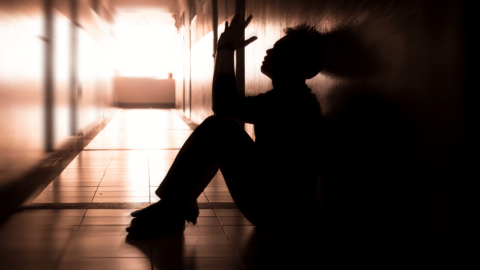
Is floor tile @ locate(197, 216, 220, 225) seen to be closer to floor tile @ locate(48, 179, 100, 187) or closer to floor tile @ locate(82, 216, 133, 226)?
floor tile @ locate(82, 216, 133, 226)

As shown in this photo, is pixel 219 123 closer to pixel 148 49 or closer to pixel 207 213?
pixel 207 213

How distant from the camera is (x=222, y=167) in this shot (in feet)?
5.82

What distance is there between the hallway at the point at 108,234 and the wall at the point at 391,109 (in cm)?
52

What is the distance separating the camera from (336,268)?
157 centimetres

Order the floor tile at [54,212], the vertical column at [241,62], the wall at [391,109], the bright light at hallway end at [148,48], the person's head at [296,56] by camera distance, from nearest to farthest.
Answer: the wall at [391,109]
the person's head at [296,56]
the floor tile at [54,212]
the vertical column at [241,62]
the bright light at hallway end at [148,48]

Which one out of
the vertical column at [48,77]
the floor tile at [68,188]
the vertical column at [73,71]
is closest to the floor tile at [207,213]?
the floor tile at [68,188]

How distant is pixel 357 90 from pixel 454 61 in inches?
23.1

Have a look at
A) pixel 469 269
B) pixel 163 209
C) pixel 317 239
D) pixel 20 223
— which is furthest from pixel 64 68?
pixel 469 269

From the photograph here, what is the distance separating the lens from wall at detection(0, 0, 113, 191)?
8.39 feet

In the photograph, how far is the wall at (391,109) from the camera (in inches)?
40.6

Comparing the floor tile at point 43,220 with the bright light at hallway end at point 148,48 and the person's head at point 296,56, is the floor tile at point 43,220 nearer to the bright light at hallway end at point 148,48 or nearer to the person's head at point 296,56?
the person's head at point 296,56

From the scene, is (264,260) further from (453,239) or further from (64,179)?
(64,179)

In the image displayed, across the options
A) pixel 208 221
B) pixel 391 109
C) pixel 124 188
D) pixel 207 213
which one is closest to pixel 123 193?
pixel 124 188

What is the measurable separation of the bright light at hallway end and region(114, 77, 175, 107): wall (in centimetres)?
37
